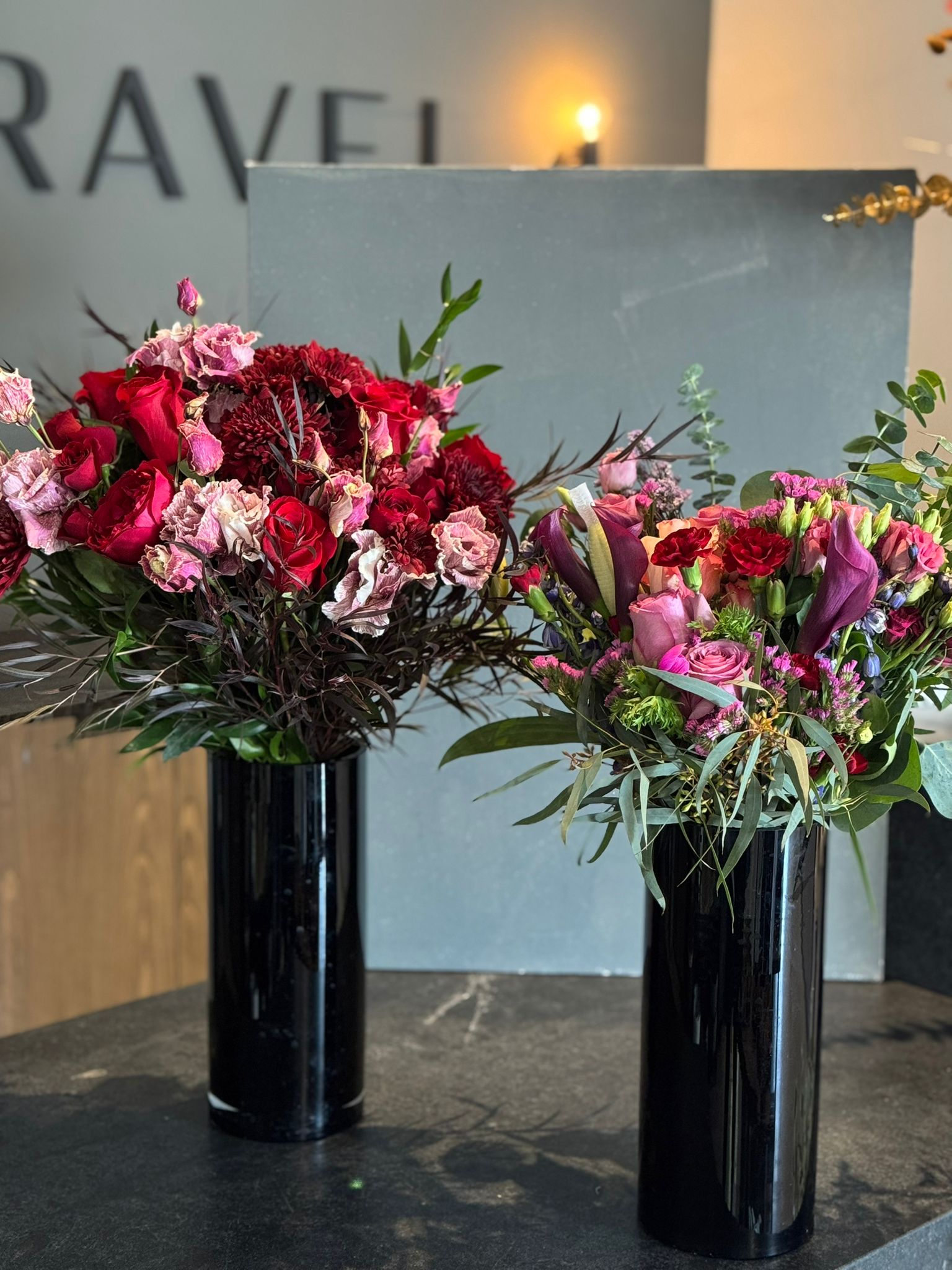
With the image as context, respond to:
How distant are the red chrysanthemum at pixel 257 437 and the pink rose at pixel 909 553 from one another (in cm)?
31

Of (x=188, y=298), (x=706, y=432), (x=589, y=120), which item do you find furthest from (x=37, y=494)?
(x=589, y=120)

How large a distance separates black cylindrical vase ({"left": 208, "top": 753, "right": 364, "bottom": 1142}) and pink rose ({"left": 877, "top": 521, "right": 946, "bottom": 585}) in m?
0.37

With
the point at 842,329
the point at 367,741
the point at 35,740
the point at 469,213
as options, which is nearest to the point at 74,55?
the point at 35,740

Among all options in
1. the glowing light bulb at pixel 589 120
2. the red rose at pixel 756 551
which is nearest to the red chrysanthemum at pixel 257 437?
the red rose at pixel 756 551

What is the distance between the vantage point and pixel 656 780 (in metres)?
0.66

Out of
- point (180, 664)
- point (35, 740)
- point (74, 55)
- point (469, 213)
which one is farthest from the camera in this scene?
point (74, 55)

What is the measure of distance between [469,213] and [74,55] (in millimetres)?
1705

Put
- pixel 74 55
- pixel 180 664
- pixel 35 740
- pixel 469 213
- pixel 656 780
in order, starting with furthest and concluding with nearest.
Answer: pixel 74 55, pixel 35 740, pixel 469 213, pixel 180 664, pixel 656 780

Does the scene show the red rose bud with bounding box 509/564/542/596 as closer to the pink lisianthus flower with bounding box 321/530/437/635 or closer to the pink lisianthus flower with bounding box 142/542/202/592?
the pink lisianthus flower with bounding box 321/530/437/635

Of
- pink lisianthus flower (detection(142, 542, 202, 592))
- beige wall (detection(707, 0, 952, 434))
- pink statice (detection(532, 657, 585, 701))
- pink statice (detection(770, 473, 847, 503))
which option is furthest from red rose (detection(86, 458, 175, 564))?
beige wall (detection(707, 0, 952, 434))

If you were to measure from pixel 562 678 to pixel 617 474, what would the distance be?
0.43 ft

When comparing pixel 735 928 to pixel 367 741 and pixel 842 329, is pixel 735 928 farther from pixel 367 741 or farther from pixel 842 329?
pixel 842 329

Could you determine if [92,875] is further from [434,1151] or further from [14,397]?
[14,397]

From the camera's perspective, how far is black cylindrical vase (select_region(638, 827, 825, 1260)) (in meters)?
0.70
